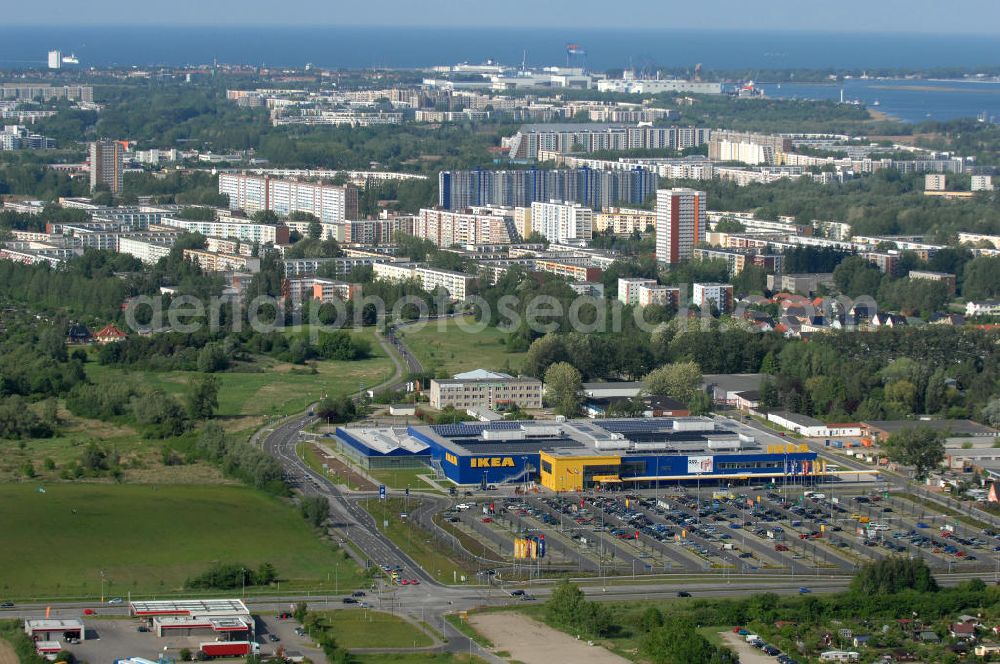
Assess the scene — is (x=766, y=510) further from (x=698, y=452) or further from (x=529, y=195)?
(x=529, y=195)

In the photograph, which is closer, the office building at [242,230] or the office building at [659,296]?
the office building at [659,296]

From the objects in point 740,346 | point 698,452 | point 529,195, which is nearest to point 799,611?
point 698,452

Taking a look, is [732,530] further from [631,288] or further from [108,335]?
[631,288]

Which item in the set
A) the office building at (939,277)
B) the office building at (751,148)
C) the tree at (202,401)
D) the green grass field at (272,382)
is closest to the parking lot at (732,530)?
the tree at (202,401)

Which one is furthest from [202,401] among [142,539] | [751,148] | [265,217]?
[751,148]

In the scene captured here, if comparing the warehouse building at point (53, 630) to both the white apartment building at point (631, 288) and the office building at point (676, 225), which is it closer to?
the white apartment building at point (631, 288)
